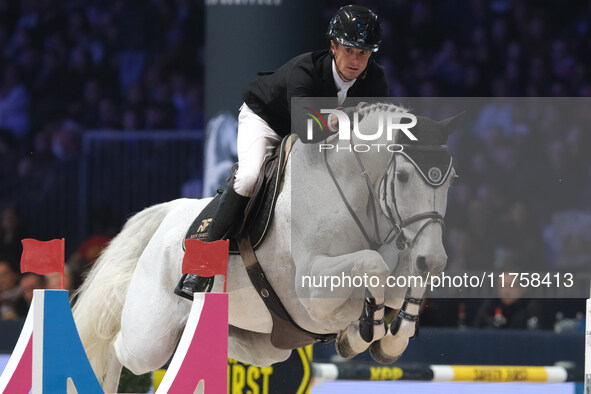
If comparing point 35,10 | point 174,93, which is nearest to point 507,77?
point 174,93

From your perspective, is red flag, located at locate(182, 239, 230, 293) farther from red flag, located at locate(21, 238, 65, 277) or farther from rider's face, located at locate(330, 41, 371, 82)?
rider's face, located at locate(330, 41, 371, 82)

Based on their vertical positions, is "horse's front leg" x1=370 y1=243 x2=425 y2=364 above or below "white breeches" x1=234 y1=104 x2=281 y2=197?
below

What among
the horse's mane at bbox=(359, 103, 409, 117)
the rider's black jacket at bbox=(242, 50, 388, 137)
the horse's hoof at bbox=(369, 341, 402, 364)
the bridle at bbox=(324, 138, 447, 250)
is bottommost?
the horse's hoof at bbox=(369, 341, 402, 364)

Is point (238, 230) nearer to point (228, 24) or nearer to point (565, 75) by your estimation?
point (228, 24)

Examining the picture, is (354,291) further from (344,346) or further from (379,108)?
(379,108)

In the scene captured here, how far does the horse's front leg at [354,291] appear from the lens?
369cm

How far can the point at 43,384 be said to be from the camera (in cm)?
348

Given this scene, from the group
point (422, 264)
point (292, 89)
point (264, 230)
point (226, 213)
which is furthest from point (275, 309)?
point (292, 89)

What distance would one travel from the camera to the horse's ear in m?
3.84

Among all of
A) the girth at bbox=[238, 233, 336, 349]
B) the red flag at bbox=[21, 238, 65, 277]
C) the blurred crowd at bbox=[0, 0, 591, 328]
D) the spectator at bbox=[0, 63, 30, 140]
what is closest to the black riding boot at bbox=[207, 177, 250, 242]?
the girth at bbox=[238, 233, 336, 349]

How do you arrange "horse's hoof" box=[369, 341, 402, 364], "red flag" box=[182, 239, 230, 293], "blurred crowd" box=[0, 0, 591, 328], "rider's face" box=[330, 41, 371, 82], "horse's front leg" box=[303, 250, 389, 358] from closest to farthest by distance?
"red flag" box=[182, 239, 230, 293], "horse's front leg" box=[303, 250, 389, 358], "rider's face" box=[330, 41, 371, 82], "horse's hoof" box=[369, 341, 402, 364], "blurred crowd" box=[0, 0, 591, 328]

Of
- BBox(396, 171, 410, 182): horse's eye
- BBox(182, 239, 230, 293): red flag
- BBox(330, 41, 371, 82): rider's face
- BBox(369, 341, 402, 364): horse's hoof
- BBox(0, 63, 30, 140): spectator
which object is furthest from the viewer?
BBox(0, 63, 30, 140): spectator

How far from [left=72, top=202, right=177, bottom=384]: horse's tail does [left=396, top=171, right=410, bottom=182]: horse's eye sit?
165cm

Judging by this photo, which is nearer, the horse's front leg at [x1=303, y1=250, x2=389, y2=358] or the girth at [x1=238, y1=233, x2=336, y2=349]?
the horse's front leg at [x1=303, y1=250, x2=389, y2=358]
